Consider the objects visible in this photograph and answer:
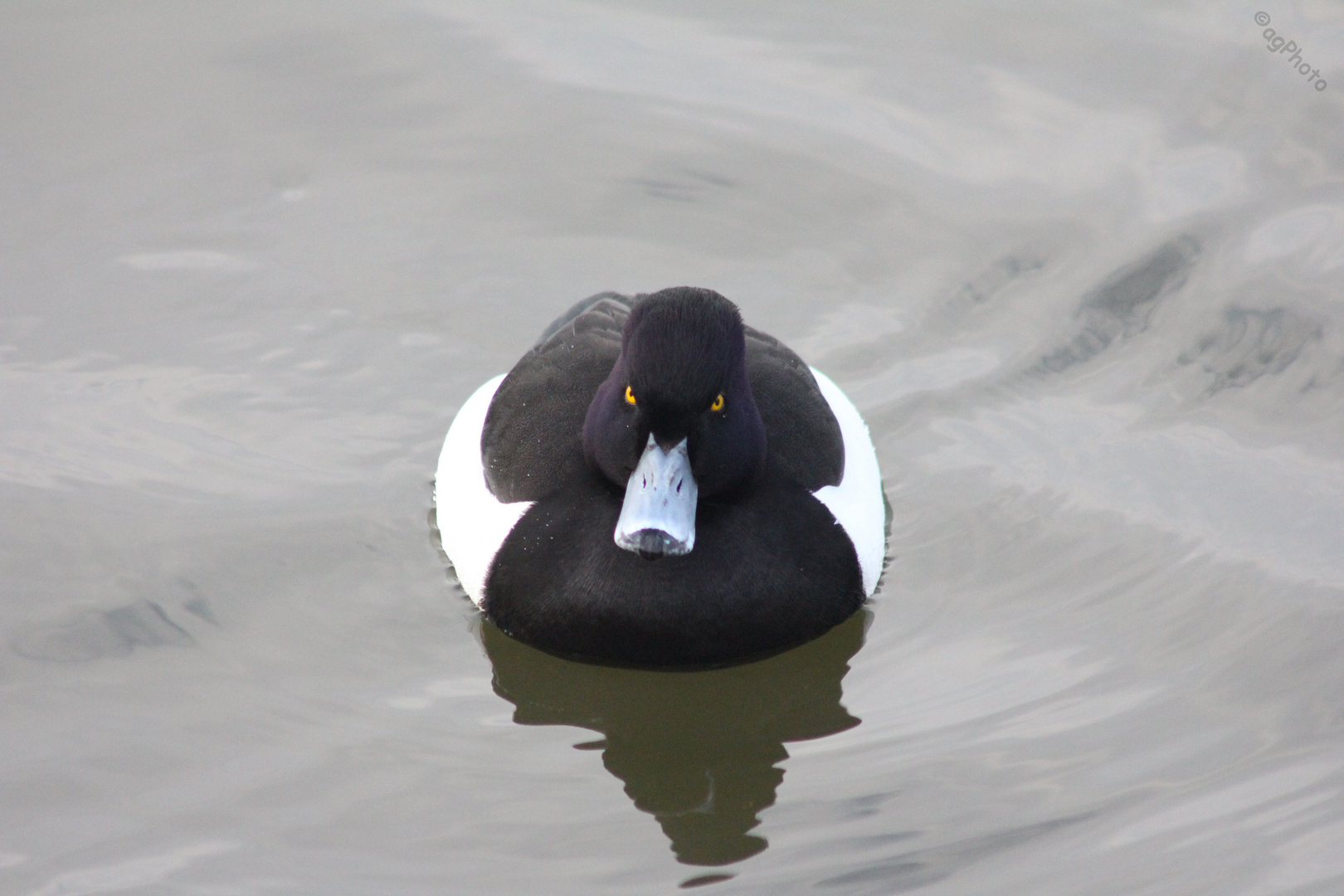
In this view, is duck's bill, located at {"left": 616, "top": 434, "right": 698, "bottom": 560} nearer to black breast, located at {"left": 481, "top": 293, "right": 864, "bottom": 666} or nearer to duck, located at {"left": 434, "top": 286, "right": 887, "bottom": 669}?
duck, located at {"left": 434, "top": 286, "right": 887, "bottom": 669}

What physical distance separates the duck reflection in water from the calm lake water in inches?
0.6

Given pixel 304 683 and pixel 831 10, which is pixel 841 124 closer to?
pixel 831 10

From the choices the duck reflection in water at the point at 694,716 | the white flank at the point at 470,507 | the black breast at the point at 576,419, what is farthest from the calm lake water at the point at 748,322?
the black breast at the point at 576,419

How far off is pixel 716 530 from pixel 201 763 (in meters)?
1.87

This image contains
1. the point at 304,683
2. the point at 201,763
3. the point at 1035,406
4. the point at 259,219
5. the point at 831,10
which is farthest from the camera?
the point at 831,10

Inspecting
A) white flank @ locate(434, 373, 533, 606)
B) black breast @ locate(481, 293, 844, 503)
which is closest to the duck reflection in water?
white flank @ locate(434, 373, 533, 606)

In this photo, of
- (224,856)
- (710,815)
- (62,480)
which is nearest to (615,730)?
(710,815)

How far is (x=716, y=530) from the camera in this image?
564 cm

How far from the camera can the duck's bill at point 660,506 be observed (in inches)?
204

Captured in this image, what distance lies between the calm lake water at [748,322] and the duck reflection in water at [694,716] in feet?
0.05

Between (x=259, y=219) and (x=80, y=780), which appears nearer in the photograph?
(x=80, y=780)

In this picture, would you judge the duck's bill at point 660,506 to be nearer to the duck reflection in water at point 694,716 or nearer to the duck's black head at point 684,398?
the duck's black head at point 684,398

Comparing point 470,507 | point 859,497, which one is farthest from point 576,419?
point 859,497

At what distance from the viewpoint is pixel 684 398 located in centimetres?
523
